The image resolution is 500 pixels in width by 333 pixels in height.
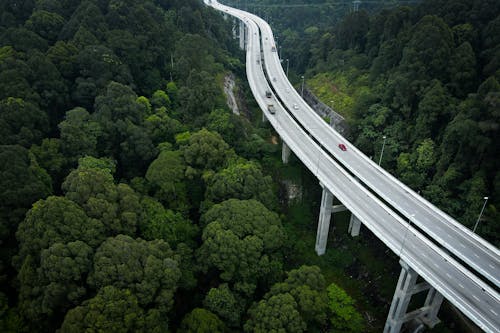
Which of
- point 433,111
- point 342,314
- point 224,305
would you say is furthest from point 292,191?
point 224,305

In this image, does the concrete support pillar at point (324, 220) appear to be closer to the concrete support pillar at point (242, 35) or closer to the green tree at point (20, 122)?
the green tree at point (20, 122)

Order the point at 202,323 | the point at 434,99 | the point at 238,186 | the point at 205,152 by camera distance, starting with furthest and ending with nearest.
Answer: the point at 434,99 → the point at 205,152 → the point at 238,186 → the point at 202,323

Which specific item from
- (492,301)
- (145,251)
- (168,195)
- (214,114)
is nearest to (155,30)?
(214,114)

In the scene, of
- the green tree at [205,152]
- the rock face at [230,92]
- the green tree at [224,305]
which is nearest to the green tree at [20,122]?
the green tree at [205,152]

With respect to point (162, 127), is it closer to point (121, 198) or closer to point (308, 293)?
point (121, 198)

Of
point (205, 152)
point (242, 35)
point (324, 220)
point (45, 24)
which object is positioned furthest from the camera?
point (242, 35)

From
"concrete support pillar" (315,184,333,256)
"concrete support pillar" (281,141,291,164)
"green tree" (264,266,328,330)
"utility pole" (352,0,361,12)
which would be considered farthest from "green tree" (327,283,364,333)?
"utility pole" (352,0,361,12)

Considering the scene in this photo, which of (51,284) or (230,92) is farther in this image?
→ (230,92)
